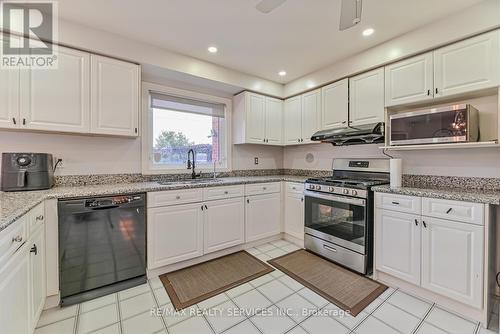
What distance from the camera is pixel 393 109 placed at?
2527 mm

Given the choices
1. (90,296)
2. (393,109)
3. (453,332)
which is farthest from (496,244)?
(90,296)

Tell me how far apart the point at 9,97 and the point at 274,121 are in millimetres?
3023

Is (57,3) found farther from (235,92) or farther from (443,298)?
(443,298)

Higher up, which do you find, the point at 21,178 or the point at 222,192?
the point at 21,178

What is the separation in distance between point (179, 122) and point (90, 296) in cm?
218

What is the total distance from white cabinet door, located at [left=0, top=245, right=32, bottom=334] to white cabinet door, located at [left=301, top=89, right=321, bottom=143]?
316 cm

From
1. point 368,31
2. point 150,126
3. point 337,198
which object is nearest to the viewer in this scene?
point 368,31

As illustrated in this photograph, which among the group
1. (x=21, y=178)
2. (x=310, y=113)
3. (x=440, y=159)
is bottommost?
(x=21, y=178)

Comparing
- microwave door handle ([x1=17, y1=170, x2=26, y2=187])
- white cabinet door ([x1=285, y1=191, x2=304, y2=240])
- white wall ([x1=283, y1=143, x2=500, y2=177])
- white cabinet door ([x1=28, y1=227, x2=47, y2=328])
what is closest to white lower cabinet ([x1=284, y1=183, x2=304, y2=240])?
white cabinet door ([x1=285, y1=191, x2=304, y2=240])

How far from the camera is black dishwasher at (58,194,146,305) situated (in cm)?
186

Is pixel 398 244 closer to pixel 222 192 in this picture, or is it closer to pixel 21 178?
pixel 222 192

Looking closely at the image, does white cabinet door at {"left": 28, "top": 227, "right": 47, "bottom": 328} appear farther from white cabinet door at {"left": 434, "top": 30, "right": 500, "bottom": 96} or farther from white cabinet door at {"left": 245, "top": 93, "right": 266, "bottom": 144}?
white cabinet door at {"left": 434, "top": 30, "right": 500, "bottom": 96}

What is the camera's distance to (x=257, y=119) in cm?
345

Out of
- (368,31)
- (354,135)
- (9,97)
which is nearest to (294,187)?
(354,135)
